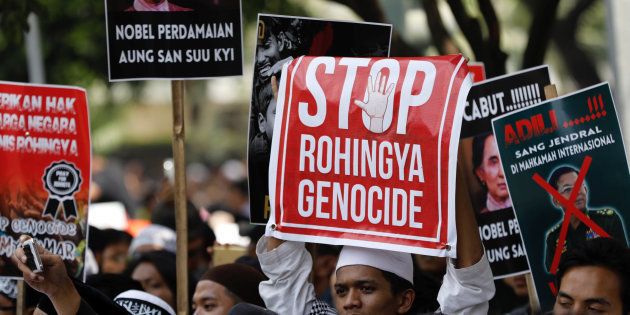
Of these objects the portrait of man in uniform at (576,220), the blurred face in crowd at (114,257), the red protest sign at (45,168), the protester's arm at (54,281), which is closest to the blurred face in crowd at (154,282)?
the red protest sign at (45,168)

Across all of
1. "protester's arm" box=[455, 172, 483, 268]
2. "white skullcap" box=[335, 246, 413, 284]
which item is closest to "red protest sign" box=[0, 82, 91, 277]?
"white skullcap" box=[335, 246, 413, 284]

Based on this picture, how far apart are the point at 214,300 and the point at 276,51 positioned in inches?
45.9

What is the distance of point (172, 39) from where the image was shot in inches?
263

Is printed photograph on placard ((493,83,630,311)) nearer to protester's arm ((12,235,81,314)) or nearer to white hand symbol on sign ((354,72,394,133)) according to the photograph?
white hand symbol on sign ((354,72,394,133))

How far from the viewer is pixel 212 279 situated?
6340mm

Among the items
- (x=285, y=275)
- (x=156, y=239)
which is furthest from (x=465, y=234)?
(x=156, y=239)

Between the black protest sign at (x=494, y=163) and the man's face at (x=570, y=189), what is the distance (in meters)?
0.41

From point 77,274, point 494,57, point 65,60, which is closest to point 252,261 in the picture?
point 77,274

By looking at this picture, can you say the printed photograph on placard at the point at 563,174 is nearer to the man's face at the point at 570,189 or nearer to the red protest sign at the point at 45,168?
the man's face at the point at 570,189

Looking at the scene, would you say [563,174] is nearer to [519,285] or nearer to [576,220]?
[576,220]

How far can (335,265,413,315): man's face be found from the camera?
537cm

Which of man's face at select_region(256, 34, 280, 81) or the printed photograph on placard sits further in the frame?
man's face at select_region(256, 34, 280, 81)

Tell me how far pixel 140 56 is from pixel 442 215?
6.75 feet

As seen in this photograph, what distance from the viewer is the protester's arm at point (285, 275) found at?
558 centimetres
